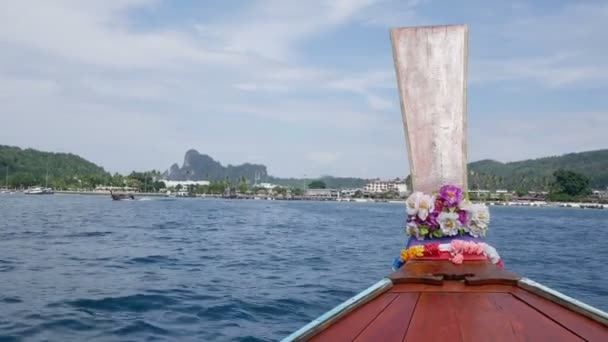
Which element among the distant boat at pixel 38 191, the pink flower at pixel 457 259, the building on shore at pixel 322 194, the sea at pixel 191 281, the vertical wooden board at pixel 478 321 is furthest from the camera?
the building on shore at pixel 322 194

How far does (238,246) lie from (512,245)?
1154 centimetres

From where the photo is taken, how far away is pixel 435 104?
497 centimetres

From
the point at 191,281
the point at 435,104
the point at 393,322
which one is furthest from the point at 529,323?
the point at 191,281

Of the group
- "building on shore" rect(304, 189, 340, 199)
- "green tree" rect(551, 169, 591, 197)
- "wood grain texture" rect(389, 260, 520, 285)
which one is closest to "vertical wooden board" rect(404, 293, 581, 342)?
"wood grain texture" rect(389, 260, 520, 285)

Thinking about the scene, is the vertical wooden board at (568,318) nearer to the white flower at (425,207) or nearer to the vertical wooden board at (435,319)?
the vertical wooden board at (435,319)

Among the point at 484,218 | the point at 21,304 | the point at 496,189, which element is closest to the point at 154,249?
the point at 21,304

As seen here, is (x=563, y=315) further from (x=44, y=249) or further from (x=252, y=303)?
(x=44, y=249)

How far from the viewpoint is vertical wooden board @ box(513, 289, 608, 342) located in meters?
3.06

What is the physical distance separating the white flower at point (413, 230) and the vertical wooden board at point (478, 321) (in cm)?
111

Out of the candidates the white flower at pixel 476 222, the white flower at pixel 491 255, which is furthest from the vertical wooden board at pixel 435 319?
the white flower at pixel 476 222

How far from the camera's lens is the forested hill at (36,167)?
155 metres

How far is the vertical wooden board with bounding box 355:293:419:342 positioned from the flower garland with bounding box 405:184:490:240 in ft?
3.61

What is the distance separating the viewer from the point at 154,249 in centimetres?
1978

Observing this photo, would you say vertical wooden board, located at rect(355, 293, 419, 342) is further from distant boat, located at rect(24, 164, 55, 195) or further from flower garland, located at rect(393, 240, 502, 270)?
distant boat, located at rect(24, 164, 55, 195)
